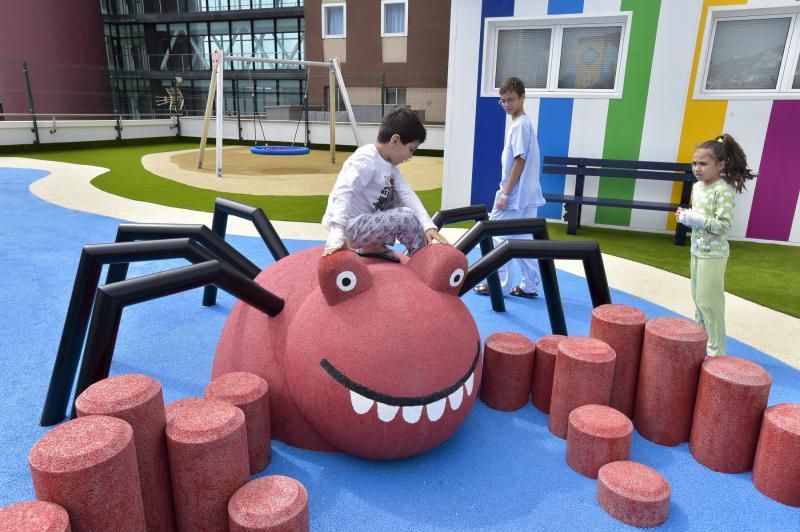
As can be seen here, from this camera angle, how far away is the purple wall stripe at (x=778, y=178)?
703 centimetres

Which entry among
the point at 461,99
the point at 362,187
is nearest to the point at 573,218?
the point at 461,99

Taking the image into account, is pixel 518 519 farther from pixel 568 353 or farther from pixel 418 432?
pixel 568 353

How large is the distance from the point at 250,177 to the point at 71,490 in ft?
37.4

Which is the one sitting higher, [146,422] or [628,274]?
[146,422]

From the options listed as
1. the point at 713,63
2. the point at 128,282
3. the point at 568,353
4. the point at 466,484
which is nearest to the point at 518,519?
the point at 466,484

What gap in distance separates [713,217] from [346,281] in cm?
249

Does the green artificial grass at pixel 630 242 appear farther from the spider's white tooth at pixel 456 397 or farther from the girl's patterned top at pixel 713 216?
the spider's white tooth at pixel 456 397

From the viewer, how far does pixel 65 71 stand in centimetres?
2280

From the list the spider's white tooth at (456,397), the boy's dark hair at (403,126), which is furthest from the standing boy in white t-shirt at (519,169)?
the spider's white tooth at (456,397)

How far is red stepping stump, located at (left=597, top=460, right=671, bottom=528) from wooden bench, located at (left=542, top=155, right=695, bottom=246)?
580 cm

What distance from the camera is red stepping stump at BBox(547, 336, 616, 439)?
2684 millimetres

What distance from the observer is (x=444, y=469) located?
101 inches

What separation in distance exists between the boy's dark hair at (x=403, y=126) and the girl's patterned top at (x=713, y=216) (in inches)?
77.0

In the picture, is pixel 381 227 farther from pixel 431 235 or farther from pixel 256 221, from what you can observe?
pixel 256 221
